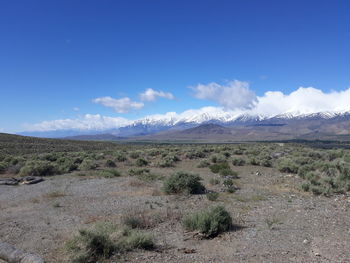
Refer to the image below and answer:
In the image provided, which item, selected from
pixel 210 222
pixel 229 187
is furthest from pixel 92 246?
pixel 229 187

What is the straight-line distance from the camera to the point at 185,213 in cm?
1091

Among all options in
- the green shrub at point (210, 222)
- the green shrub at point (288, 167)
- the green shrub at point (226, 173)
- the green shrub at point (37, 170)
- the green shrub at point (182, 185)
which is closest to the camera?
the green shrub at point (210, 222)

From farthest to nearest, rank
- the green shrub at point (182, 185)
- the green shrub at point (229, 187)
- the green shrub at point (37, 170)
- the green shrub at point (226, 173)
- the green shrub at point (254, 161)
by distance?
1. the green shrub at point (254, 161)
2. the green shrub at point (37, 170)
3. the green shrub at point (226, 173)
4. the green shrub at point (229, 187)
5. the green shrub at point (182, 185)

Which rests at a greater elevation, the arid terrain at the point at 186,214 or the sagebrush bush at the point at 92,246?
the sagebrush bush at the point at 92,246

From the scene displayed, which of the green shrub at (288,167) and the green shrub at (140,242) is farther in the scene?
the green shrub at (288,167)

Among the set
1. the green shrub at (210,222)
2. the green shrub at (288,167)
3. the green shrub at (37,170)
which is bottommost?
the green shrub at (288,167)

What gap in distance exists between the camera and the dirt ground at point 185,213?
731 cm

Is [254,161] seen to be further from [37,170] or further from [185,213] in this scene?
[37,170]

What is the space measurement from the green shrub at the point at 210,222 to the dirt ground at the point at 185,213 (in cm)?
28

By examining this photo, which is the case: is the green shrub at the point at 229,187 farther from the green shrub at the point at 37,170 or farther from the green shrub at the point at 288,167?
the green shrub at the point at 37,170

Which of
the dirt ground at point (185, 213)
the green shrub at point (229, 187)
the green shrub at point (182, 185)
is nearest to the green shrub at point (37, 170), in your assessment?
the dirt ground at point (185, 213)

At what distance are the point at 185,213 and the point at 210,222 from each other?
213 cm

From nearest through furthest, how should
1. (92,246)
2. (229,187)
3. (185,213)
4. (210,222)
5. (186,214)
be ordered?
(92,246) < (210,222) < (186,214) < (185,213) < (229,187)

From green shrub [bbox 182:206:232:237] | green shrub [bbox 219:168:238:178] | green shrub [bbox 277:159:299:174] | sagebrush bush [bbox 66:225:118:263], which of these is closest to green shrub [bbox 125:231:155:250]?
sagebrush bush [bbox 66:225:118:263]
